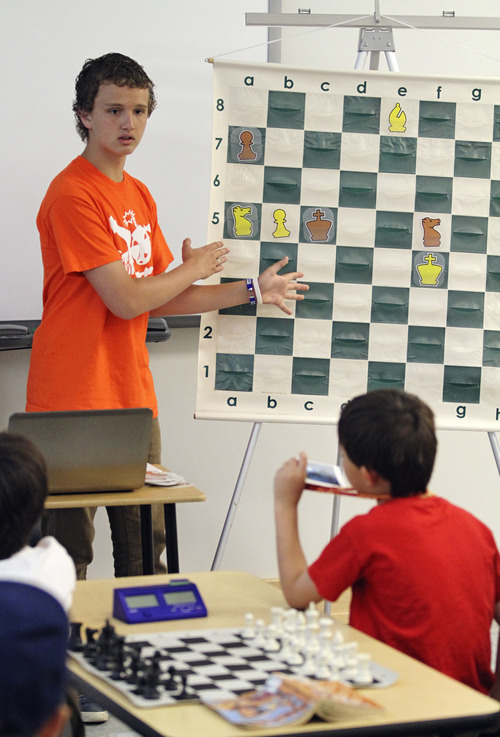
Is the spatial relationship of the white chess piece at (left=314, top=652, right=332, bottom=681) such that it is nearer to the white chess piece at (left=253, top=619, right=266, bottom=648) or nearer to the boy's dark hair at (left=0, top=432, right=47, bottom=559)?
the white chess piece at (left=253, top=619, right=266, bottom=648)

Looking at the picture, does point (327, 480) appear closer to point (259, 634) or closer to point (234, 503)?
point (259, 634)

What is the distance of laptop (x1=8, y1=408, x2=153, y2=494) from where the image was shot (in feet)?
7.25

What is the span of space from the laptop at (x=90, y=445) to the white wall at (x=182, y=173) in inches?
45.4

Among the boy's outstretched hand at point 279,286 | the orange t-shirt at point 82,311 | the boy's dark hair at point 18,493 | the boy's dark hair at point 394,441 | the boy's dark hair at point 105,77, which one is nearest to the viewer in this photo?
the boy's dark hair at point 18,493

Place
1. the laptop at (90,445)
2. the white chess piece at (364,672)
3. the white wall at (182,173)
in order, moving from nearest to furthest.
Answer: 1. the white chess piece at (364,672)
2. the laptop at (90,445)
3. the white wall at (182,173)

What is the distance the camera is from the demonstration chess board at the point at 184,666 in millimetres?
1301

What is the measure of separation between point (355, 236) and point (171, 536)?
1098 millimetres

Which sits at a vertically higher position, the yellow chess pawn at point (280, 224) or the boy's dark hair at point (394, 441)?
the yellow chess pawn at point (280, 224)

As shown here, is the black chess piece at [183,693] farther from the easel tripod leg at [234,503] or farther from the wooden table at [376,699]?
the easel tripod leg at [234,503]

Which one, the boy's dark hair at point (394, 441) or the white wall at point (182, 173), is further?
the white wall at point (182, 173)

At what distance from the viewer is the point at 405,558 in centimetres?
162

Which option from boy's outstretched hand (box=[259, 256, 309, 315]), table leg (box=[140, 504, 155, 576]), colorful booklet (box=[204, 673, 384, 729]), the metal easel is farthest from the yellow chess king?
colorful booklet (box=[204, 673, 384, 729])

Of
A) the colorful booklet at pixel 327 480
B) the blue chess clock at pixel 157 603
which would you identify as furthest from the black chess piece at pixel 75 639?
the colorful booklet at pixel 327 480

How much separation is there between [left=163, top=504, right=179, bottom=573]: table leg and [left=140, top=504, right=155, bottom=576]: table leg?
0.05 meters
